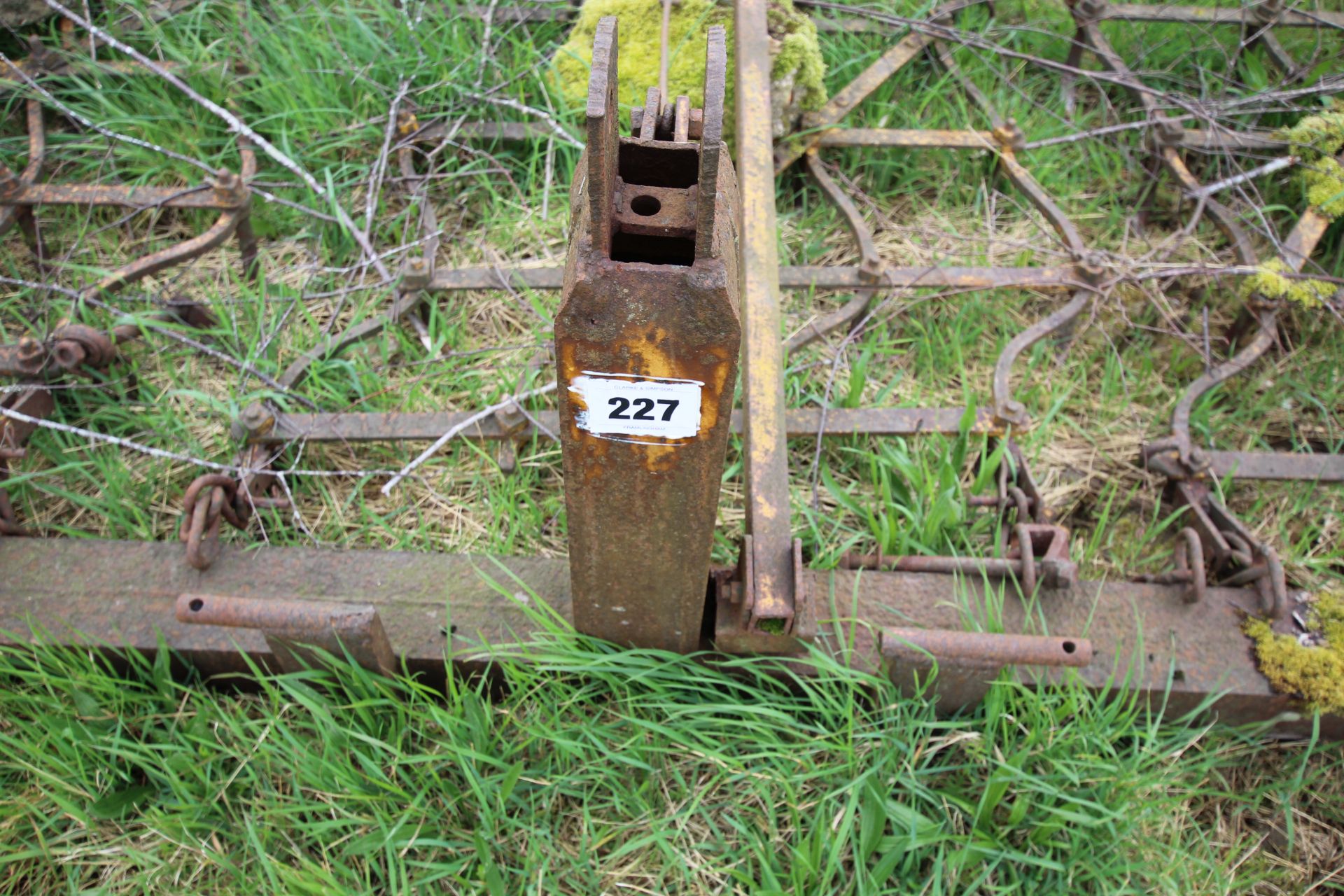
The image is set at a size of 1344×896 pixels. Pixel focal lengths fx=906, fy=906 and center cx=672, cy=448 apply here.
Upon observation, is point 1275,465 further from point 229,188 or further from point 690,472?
point 229,188

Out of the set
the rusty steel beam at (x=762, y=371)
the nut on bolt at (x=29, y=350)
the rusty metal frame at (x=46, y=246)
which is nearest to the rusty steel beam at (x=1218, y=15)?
the rusty steel beam at (x=762, y=371)

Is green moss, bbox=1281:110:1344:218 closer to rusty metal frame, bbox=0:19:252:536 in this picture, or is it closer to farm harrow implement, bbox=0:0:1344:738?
farm harrow implement, bbox=0:0:1344:738

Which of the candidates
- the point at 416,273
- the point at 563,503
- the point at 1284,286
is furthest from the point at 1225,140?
the point at 416,273

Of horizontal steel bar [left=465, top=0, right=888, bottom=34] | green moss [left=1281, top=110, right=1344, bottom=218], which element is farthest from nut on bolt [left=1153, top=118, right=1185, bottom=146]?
horizontal steel bar [left=465, top=0, right=888, bottom=34]

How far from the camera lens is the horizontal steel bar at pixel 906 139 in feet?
9.83

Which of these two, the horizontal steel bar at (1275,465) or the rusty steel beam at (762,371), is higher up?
the rusty steel beam at (762,371)

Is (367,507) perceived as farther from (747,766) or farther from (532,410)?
(747,766)

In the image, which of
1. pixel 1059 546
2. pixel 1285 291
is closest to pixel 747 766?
pixel 1059 546

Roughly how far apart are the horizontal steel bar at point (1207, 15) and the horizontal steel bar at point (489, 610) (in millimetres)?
2362

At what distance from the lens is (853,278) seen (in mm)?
2713

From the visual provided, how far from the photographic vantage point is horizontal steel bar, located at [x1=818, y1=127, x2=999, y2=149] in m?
3.00

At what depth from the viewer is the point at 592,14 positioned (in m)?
3.09

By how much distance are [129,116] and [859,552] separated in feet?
9.16

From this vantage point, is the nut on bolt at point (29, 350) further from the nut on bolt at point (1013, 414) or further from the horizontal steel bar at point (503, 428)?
the nut on bolt at point (1013, 414)
